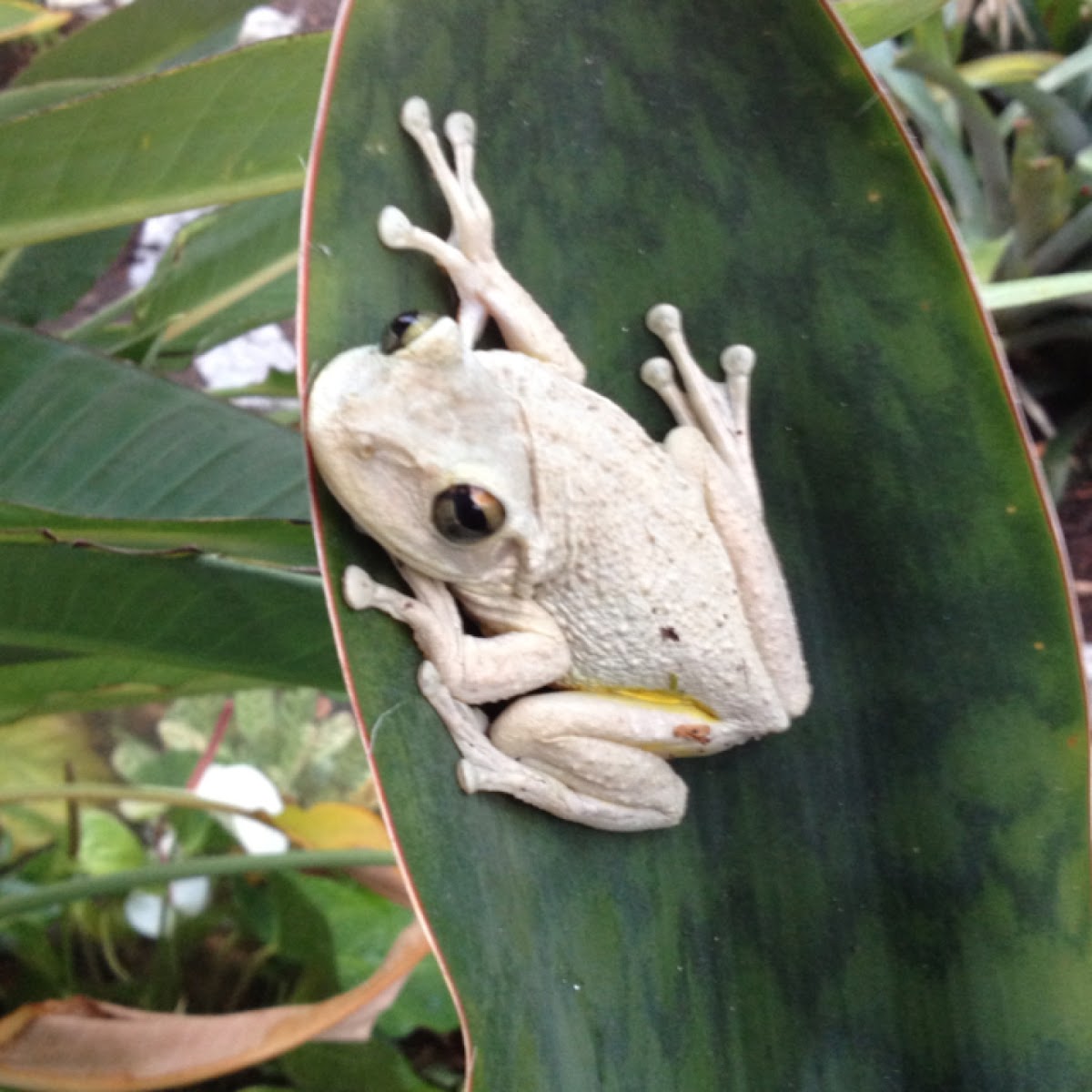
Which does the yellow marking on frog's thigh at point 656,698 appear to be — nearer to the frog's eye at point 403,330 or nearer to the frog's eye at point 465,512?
the frog's eye at point 465,512

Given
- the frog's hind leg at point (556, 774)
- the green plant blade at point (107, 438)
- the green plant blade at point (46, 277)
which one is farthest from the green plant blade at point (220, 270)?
the frog's hind leg at point (556, 774)

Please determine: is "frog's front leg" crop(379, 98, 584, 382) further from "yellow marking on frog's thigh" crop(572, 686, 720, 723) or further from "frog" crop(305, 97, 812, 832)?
"yellow marking on frog's thigh" crop(572, 686, 720, 723)

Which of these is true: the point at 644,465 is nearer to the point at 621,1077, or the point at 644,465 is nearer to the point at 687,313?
the point at 687,313

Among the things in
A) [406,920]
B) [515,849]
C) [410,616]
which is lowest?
[406,920]

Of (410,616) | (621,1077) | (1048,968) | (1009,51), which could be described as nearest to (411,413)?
(410,616)

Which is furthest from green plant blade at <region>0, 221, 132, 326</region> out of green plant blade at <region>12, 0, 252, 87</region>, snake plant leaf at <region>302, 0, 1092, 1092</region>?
snake plant leaf at <region>302, 0, 1092, 1092</region>

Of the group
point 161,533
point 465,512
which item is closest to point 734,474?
point 465,512
